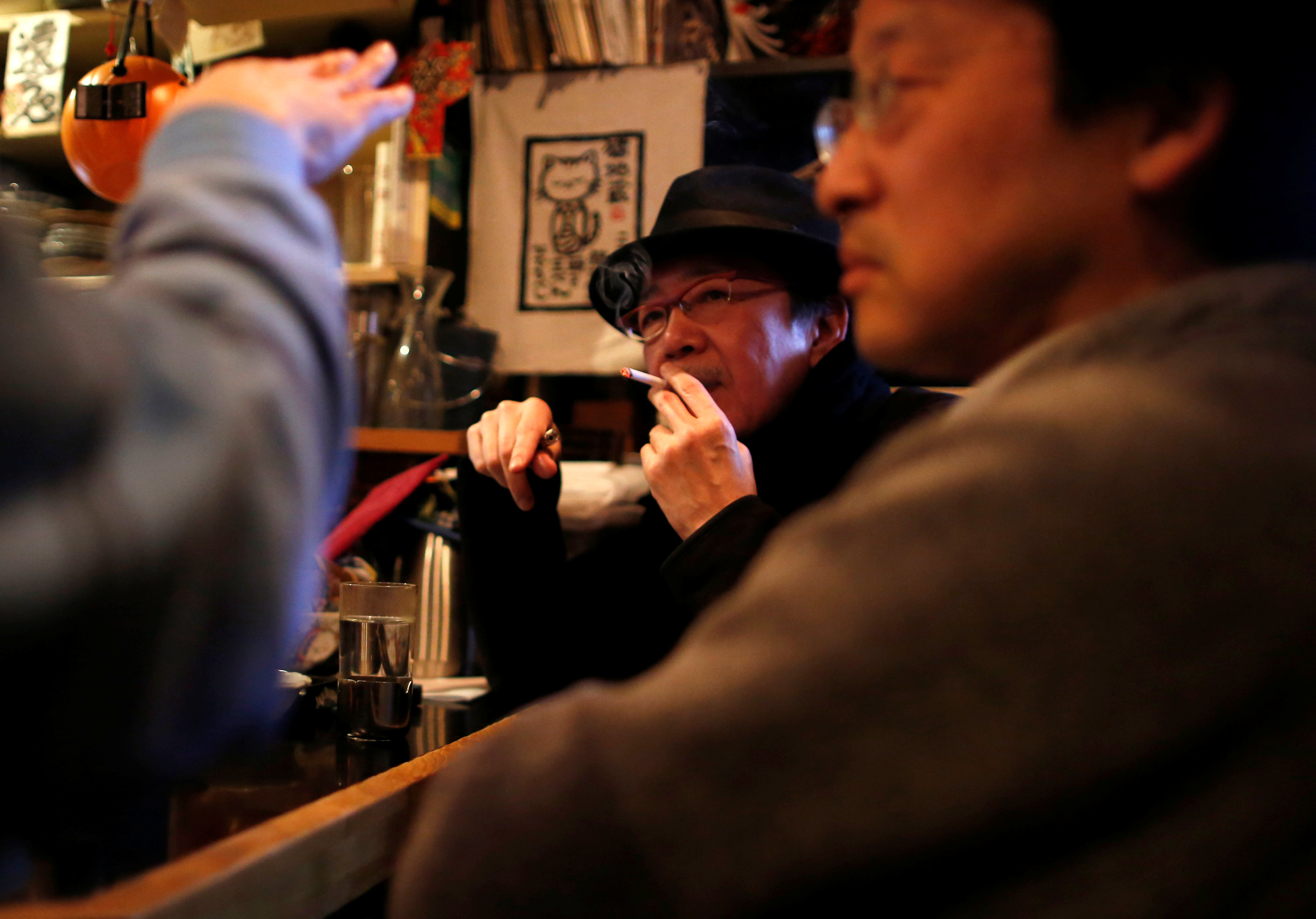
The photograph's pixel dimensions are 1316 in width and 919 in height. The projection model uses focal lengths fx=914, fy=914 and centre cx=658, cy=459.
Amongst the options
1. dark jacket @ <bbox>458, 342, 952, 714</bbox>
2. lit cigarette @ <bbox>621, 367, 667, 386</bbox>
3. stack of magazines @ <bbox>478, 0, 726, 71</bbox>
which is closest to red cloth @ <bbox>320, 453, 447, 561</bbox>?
dark jacket @ <bbox>458, 342, 952, 714</bbox>

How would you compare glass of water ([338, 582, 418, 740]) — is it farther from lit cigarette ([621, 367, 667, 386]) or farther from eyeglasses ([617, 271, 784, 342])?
eyeglasses ([617, 271, 784, 342])

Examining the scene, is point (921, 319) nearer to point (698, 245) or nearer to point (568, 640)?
point (698, 245)

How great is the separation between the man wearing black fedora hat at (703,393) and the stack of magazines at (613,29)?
109cm

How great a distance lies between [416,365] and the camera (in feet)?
8.04

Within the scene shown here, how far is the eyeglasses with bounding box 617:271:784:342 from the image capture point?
1.52 m

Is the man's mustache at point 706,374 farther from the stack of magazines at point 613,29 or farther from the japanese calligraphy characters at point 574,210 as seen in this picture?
the stack of magazines at point 613,29

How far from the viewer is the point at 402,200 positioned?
96.3 inches

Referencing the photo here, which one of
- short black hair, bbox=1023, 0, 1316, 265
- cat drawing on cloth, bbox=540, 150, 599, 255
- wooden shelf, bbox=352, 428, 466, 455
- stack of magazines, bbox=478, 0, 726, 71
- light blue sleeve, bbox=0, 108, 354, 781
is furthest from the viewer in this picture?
cat drawing on cloth, bbox=540, 150, 599, 255

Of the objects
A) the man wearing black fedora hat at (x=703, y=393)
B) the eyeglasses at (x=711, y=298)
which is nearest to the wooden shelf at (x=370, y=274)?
the man wearing black fedora hat at (x=703, y=393)

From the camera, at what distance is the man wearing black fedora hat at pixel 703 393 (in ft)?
4.99

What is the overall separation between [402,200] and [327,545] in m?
1.07

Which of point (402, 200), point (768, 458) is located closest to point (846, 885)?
point (768, 458)

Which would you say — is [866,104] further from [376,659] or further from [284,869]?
[376,659]

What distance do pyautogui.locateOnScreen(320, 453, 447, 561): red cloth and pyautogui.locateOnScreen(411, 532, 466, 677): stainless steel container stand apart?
0.12 m
